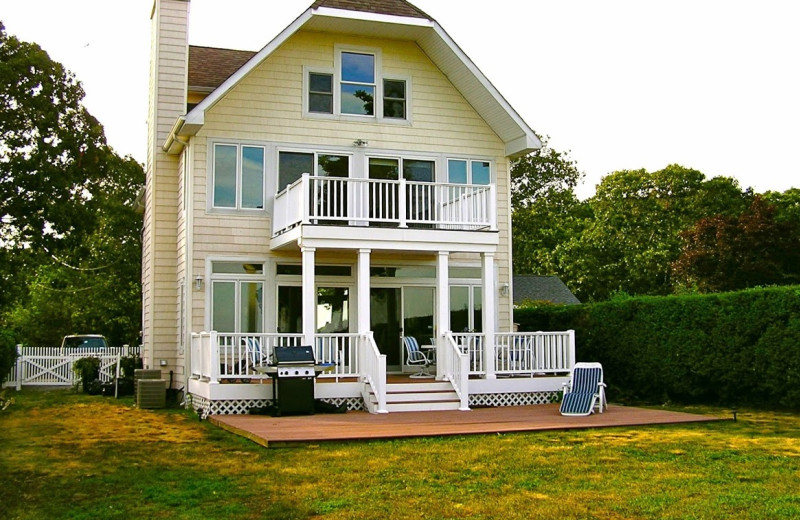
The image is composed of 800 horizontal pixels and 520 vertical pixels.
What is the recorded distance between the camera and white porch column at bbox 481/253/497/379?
1696cm

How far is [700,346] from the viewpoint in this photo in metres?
16.6

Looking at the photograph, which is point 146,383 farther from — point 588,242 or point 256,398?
point 588,242

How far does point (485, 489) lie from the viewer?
8320 millimetres

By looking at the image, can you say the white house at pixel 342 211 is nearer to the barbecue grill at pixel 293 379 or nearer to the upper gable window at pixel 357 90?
the upper gable window at pixel 357 90

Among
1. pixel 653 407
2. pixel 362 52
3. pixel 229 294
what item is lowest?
pixel 653 407

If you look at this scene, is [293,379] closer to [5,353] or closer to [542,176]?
[5,353]

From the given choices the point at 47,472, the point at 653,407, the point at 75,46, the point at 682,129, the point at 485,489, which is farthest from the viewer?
the point at 682,129

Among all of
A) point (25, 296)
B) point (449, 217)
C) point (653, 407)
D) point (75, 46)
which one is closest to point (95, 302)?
point (25, 296)

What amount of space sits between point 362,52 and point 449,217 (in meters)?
4.15

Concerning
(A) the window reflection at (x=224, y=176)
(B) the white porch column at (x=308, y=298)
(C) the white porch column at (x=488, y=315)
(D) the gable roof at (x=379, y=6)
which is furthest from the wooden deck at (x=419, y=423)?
(D) the gable roof at (x=379, y=6)

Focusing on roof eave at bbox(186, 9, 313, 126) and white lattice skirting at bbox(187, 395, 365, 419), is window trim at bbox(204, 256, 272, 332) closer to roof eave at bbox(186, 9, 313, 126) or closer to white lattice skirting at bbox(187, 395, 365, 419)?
white lattice skirting at bbox(187, 395, 365, 419)

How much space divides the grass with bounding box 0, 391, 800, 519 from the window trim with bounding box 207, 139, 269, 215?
5.98 meters

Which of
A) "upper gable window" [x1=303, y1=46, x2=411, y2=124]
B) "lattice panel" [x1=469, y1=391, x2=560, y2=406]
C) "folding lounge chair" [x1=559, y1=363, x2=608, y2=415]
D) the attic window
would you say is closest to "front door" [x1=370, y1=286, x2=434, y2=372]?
"lattice panel" [x1=469, y1=391, x2=560, y2=406]

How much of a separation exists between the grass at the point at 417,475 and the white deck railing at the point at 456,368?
378 centimetres
